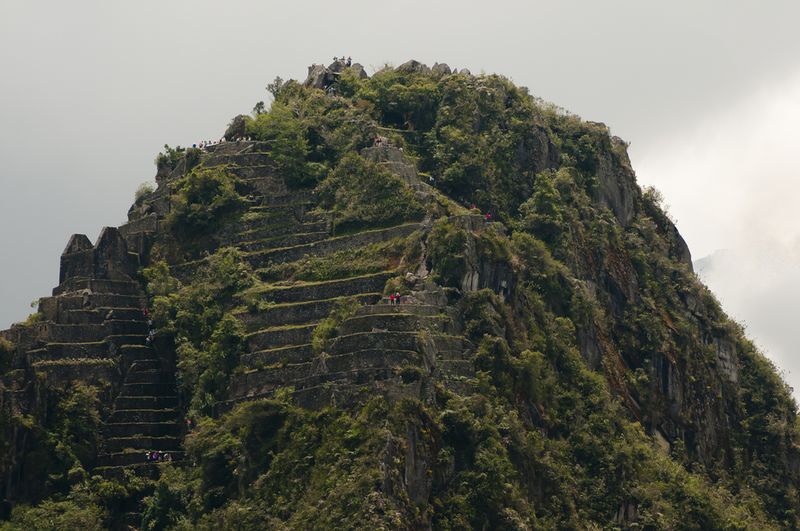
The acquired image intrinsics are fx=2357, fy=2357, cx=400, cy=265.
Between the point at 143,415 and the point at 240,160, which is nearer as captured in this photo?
the point at 143,415

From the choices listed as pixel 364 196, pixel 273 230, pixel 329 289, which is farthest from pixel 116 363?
pixel 364 196

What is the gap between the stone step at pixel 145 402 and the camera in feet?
320

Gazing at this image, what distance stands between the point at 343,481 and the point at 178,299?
63.1 feet

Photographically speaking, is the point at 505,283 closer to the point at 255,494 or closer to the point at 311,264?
the point at 311,264

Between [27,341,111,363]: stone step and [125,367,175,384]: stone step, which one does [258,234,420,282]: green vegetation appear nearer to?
[125,367,175,384]: stone step

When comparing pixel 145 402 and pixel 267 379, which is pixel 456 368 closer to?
pixel 267 379

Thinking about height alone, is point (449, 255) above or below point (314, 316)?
above

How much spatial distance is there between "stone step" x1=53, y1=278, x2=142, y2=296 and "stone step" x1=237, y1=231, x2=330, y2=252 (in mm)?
5019

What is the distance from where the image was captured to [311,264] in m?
98.9

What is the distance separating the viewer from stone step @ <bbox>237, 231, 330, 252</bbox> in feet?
331

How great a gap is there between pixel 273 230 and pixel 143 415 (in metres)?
10.6

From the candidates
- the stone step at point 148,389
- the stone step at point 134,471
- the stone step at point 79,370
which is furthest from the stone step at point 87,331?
the stone step at point 134,471

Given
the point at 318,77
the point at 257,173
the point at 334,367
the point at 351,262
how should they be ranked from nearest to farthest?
the point at 334,367 → the point at 351,262 → the point at 257,173 → the point at 318,77

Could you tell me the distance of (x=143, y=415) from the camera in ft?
319
